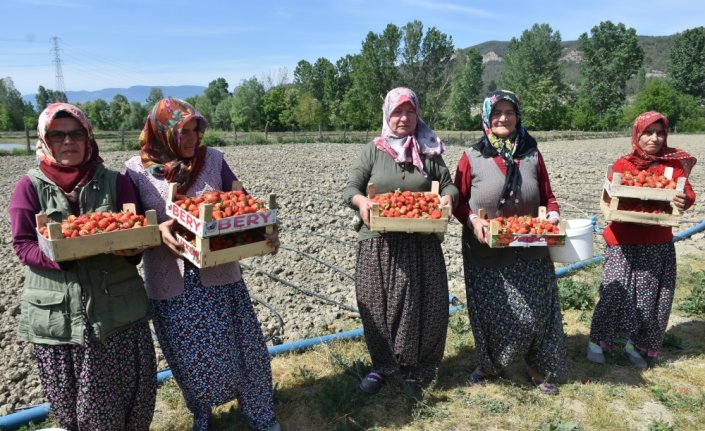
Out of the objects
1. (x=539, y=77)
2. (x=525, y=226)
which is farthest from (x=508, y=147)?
(x=539, y=77)

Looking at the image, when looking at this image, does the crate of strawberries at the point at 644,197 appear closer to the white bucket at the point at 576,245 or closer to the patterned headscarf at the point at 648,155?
the patterned headscarf at the point at 648,155

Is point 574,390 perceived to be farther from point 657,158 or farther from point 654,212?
point 657,158

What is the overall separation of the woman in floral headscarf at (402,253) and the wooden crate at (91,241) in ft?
4.03

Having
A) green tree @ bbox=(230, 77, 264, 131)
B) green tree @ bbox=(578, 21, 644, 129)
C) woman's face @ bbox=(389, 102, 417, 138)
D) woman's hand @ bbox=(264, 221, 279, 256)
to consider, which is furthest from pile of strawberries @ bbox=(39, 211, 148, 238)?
green tree @ bbox=(578, 21, 644, 129)

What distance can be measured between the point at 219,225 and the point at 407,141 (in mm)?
1304

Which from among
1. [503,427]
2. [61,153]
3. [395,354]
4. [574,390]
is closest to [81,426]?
[61,153]

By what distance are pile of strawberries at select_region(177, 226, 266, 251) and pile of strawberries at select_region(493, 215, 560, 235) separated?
1364 millimetres

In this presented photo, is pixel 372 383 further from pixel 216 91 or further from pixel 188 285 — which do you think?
pixel 216 91

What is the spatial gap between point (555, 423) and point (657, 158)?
1929 mm

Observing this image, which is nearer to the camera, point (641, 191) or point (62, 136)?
point (62, 136)

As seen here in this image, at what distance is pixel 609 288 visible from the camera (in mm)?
3762

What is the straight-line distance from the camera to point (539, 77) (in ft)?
186

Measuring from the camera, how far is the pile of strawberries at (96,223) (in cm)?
224

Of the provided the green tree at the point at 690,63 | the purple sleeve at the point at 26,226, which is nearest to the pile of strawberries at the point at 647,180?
the purple sleeve at the point at 26,226
